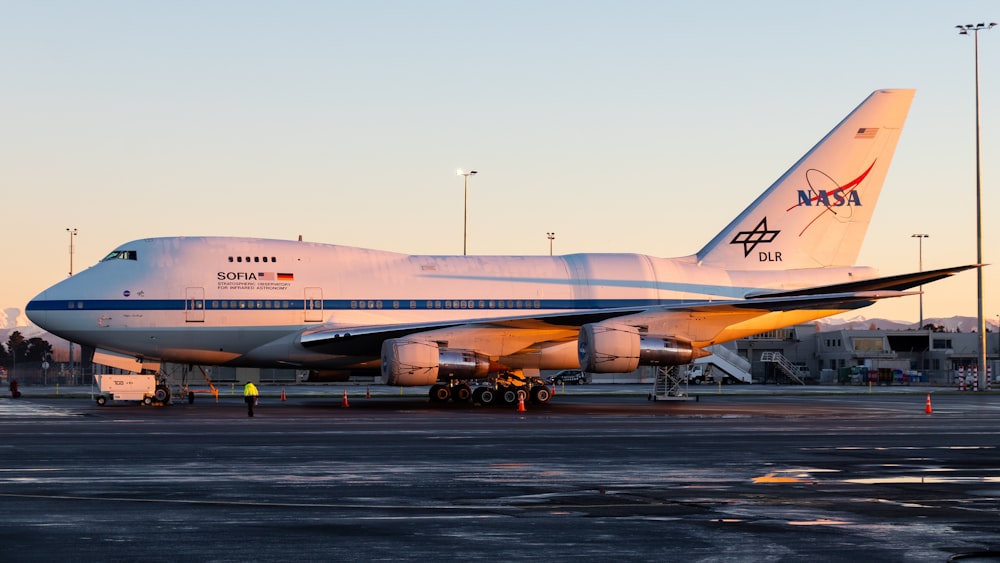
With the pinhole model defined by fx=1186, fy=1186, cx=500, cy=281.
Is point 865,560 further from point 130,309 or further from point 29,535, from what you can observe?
point 130,309

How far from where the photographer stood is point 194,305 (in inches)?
1615

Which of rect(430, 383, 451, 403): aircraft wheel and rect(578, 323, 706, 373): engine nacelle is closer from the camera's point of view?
rect(578, 323, 706, 373): engine nacelle

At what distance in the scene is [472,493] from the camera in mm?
16062

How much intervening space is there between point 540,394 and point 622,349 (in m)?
5.96

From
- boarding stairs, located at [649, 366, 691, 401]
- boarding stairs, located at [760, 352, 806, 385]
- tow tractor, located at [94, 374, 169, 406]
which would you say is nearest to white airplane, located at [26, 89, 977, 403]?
tow tractor, located at [94, 374, 169, 406]

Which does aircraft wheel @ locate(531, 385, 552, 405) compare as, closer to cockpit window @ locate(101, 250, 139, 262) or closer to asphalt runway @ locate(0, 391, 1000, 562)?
asphalt runway @ locate(0, 391, 1000, 562)

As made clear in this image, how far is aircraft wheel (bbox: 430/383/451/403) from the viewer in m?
44.5

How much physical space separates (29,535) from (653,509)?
23.2ft

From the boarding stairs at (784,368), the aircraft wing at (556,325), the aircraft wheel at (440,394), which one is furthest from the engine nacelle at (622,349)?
the boarding stairs at (784,368)

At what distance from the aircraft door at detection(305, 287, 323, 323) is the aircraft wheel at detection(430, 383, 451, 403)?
558cm

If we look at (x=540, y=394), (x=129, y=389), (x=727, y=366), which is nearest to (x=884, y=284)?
(x=540, y=394)

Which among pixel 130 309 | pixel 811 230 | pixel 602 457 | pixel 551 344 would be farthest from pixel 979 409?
pixel 130 309

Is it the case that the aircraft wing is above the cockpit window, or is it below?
below

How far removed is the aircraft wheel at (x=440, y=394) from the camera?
44.5 metres
